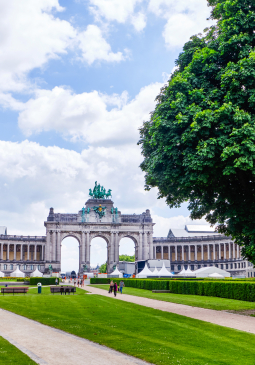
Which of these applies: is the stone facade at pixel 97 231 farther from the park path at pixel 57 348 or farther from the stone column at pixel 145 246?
the park path at pixel 57 348

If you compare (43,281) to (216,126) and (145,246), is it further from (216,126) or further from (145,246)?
(145,246)

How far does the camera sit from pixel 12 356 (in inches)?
510

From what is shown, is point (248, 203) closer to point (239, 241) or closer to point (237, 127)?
point (239, 241)

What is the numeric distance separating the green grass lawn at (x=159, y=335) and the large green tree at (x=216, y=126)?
7.63 m

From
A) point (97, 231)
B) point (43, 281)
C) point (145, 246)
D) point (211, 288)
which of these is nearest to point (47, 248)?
point (97, 231)

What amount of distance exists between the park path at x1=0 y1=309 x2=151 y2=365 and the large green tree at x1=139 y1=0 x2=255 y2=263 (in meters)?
12.2

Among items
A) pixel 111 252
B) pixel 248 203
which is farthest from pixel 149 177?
pixel 111 252

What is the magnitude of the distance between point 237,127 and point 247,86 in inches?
109

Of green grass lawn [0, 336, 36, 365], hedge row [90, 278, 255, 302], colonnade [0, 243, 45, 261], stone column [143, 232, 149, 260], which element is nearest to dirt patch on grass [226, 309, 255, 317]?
hedge row [90, 278, 255, 302]

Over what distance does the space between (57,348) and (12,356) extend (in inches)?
78.6

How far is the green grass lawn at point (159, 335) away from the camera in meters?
13.6

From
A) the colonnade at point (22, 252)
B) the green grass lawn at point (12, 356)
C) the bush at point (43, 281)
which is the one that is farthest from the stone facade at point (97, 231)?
the green grass lawn at point (12, 356)

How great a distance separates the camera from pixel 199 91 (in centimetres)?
2500

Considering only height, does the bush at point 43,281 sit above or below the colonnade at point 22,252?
below
